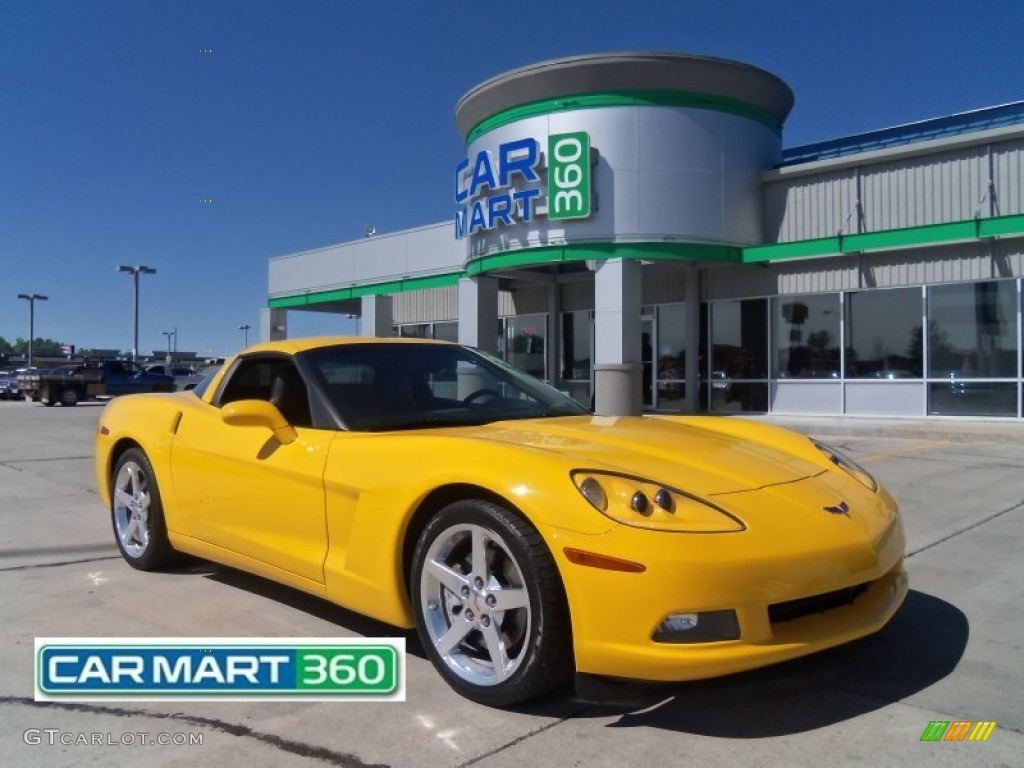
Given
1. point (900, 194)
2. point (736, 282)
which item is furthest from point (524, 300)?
point (900, 194)

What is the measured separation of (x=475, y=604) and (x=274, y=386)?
1.88 meters

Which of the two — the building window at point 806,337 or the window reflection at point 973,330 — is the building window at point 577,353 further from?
the window reflection at point 973,330

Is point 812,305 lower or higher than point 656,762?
higher

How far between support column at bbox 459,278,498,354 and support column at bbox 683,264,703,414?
4.56 meters

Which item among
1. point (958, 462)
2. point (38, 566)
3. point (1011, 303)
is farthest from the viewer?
point (1011, 303)

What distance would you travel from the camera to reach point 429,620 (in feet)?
10.4

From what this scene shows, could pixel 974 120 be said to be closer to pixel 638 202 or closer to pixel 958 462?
pixel 638 202

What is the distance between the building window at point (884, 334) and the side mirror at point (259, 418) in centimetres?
1477

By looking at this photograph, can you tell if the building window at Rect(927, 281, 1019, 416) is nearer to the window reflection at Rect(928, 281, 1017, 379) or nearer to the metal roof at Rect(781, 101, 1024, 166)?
the window reflection at Rect(928, 281, 1017, 379)

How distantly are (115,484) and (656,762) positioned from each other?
13.1ft

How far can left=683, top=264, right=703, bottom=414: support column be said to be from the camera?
733 inches

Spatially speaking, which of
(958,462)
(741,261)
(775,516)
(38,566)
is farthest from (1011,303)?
(38,566)

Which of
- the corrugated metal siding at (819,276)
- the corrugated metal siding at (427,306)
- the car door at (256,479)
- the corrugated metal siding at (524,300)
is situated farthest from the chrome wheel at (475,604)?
the corrugated metal siding at (427,306)

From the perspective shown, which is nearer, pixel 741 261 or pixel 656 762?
pixel 656 762
